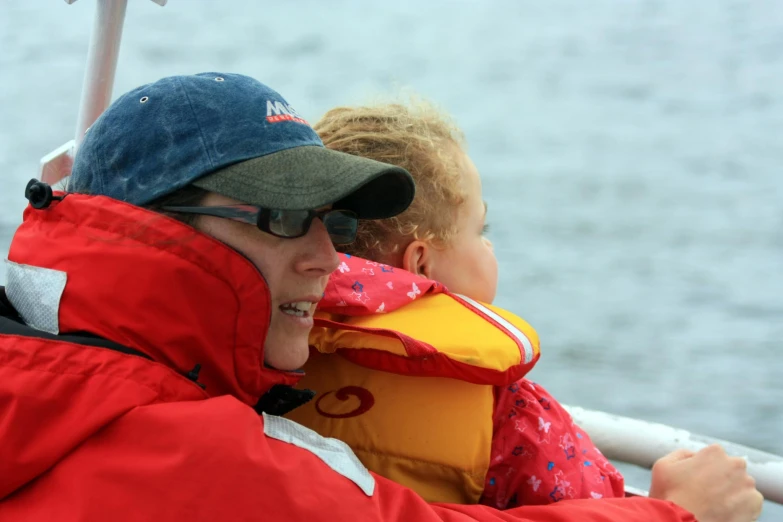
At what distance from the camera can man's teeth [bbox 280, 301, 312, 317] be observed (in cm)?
107

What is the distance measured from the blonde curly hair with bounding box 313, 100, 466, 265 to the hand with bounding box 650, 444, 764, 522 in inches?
21.8

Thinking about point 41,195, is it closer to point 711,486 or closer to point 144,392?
point 144,392

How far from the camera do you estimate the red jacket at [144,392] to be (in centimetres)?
80

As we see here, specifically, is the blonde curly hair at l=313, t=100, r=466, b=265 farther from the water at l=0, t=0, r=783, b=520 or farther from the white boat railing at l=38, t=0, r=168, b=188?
the water at l=0, t=0, r=783, b=520

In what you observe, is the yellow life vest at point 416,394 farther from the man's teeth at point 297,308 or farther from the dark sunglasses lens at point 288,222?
the dark sunglasses lens at point 288,222

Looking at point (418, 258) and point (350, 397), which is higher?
point (418, 258)

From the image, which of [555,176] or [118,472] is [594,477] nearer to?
[118,472]

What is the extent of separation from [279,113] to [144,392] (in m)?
0.39

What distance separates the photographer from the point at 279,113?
1.03 metres

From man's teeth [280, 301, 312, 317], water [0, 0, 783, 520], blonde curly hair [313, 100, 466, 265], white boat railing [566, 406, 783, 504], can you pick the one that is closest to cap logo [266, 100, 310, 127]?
man's teeth [280, 301, 312, 317]

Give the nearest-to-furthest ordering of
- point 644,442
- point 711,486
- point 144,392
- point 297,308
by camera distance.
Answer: point 144,392
point 297,308
point 711,486
point 644,442

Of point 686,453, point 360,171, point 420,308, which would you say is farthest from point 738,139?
point 360,171

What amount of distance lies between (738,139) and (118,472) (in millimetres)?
3435

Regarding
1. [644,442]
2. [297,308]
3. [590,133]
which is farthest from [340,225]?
[590,133]
